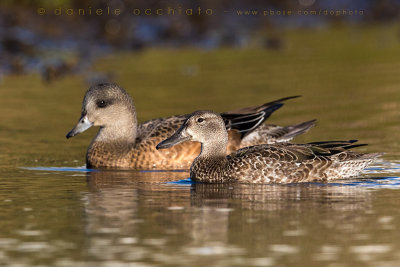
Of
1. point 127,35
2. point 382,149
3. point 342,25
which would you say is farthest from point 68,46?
point 382,149

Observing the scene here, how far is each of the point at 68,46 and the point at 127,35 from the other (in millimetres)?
1564

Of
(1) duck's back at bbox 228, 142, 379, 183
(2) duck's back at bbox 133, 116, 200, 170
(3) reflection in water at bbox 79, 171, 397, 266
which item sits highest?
(2) duck's back at bbox 133, 116, 200, 170

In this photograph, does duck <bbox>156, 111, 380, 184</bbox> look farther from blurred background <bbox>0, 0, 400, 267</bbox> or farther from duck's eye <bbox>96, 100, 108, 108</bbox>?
duck's eye <bbox>96, 100, 108, 108</bbox>

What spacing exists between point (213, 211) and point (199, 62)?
10.5 metres

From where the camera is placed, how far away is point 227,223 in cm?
777

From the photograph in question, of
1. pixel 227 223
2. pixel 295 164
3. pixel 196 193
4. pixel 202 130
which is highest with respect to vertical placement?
pixel 202 130

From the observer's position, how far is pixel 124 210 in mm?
8312

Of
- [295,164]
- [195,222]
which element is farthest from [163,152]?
[195,222]

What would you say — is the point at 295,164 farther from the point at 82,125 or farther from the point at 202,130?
the point at 82,125

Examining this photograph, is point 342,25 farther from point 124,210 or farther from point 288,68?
point 124,210

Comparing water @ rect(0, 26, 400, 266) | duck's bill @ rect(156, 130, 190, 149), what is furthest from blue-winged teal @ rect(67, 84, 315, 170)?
duck's bill @ rect(156, 130, 190, 149)

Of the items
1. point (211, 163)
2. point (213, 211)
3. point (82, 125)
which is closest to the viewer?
point (213, 211)

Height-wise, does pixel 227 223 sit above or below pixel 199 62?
below

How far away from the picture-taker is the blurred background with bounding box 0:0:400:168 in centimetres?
1325
